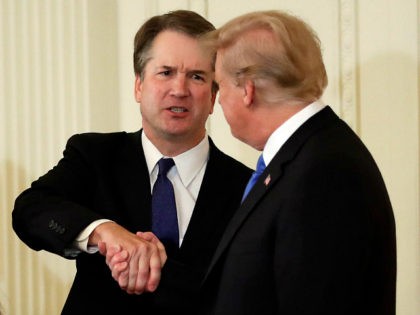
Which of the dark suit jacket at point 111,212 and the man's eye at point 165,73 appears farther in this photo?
the man's eye at point 165,73

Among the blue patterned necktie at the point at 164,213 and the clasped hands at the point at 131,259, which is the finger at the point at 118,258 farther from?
the blue patterned necktie at the point at 164,213

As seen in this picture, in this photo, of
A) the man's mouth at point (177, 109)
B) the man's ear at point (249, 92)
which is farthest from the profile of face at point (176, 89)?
the man's ear at point (249, 92)

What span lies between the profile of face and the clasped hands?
45 cm

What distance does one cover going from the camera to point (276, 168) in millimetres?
1521

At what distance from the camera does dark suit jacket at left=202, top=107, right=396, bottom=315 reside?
4.52ft

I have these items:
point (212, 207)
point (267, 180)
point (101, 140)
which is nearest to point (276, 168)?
point (267, 180)

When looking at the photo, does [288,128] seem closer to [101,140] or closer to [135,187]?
[135,187]

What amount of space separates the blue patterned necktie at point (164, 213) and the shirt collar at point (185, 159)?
54 millimetres

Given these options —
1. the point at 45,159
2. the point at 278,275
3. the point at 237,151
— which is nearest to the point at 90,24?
the point at 45,159

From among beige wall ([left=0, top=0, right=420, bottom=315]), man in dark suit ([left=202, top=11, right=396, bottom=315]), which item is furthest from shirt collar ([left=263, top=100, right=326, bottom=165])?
beige wall ([left=0, top=0, right=420, bottom=315])

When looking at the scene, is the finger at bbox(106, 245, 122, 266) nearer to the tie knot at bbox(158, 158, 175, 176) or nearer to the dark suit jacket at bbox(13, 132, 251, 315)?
the dark suit jacket at bbox(13, 132, 251, 315)

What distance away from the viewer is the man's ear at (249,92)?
1617 millimetres

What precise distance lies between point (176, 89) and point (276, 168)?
0.81 m

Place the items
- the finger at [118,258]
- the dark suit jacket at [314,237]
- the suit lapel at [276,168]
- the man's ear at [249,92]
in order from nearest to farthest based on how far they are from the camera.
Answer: the dark suit jacket at [314,237] < the suit lapel at [276,168] < the man's ear at [249,92] < the finger at [118,258]
